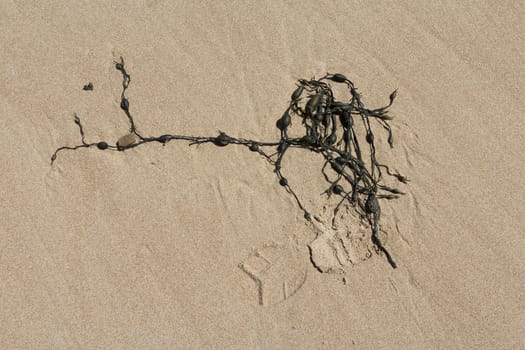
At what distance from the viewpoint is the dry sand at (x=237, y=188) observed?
6.77 ft

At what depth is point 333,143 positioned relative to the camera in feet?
7.18

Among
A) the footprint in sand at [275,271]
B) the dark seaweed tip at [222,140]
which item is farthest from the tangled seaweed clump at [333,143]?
the footprint in sand at [275,271]

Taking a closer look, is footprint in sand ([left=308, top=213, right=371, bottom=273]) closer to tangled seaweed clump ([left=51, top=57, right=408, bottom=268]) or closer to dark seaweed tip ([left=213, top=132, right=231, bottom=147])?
tangled seaweed clump ([left=51, top=57, right=408, bottom=268])

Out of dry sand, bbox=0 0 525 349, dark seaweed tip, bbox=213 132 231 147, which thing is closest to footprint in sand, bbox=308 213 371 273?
dry sand, bbox=0 0 525 349

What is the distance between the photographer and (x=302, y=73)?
2295mm

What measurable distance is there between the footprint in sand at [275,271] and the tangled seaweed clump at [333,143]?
8.9 inches

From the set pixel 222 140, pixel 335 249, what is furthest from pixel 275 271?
pixel 222 140

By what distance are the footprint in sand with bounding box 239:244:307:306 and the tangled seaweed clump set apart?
23 cm

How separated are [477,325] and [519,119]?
1.12 m

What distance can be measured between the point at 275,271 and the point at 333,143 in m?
0.72

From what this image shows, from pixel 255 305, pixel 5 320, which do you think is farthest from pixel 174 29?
pixel 5 320

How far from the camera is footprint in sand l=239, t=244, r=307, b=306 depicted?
2076 millimetres

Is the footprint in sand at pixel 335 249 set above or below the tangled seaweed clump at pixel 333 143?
below

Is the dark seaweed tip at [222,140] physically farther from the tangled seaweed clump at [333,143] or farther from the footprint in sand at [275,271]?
the footprint in sand at [275,271]
